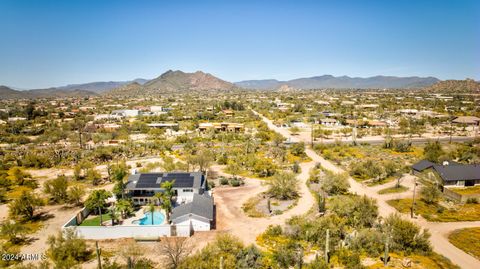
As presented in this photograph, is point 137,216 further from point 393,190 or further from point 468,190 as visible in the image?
point 468,190

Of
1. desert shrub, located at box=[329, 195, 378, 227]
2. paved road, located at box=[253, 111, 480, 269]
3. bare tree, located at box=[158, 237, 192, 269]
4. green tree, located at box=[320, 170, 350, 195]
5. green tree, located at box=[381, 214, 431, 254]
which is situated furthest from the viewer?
green tree, located at box=[320, 170, 350, 195]

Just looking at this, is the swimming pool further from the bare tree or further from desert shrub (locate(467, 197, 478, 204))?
desert shrub (locate(467, 197, 478, 204))

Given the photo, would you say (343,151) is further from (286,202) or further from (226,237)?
(226,237)

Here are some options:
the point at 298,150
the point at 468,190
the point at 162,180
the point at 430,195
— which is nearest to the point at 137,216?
the point at 162,180

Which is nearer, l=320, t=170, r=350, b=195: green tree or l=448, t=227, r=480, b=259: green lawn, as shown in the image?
l=448, t=227, r=480, b=259: green lawn

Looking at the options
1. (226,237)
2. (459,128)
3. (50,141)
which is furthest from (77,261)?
(459,128)

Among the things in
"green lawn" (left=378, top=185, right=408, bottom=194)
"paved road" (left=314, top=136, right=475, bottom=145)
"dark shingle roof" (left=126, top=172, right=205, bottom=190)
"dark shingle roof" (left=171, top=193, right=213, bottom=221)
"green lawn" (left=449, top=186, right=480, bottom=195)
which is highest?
"dark shingle roof" (left=126, top=172, right=205, bottom=190)

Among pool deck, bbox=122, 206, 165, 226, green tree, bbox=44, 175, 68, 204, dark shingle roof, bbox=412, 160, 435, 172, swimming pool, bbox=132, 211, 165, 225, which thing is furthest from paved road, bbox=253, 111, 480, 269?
green tree, bbox=44, 175, 68, 204
